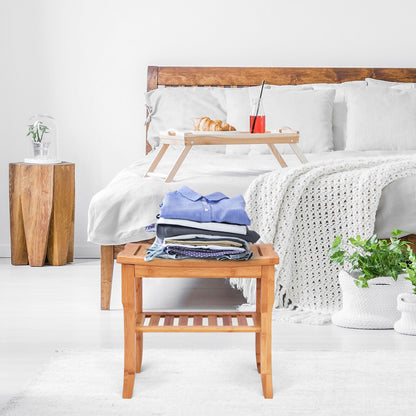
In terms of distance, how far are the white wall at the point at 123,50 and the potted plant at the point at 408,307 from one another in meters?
2.25

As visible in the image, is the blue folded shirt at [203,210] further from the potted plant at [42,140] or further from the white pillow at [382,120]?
the potted plant at [42,140]

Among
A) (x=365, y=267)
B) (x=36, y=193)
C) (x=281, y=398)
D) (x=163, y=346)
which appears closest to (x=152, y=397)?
(x=281, y=398)

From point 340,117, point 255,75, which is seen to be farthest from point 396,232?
point 255,75

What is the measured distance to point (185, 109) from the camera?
4.32m

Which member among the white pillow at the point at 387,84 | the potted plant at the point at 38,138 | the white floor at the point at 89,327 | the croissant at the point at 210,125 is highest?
the white pillow at the point at 387,84

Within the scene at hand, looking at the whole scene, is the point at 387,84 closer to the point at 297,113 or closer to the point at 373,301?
the point at 297,113

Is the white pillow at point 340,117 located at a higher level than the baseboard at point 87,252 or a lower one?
higher

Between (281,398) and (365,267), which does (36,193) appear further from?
(281,398)

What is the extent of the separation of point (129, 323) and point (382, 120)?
8.22ft

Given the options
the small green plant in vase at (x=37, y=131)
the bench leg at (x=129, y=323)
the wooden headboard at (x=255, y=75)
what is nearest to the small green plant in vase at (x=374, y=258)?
the bench leg at (x=129, y=323)

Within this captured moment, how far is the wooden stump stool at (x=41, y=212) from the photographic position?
13.6ft

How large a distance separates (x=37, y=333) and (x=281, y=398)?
1.09 metres

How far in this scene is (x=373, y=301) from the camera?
280cm

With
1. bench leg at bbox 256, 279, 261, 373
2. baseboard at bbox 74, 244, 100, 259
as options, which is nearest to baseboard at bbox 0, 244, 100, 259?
baseboard at bbox 74, 244, 100, 259
